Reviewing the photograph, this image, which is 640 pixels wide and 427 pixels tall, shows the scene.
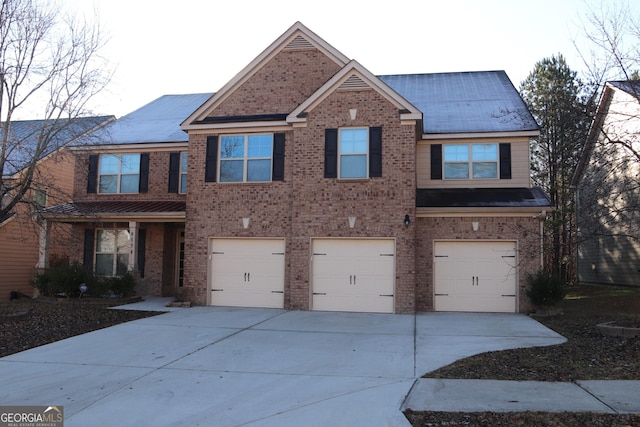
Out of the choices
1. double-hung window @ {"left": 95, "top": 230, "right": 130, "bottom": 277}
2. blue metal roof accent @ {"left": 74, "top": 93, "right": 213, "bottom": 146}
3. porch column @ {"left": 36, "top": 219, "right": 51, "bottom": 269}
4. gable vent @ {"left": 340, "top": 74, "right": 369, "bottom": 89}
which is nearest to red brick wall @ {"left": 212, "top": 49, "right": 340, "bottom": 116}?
gable vent @ {"left": 340, "top": 74, "right": 369, "bottom": 89}

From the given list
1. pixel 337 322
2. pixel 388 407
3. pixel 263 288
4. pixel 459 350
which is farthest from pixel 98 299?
pixel 388 407

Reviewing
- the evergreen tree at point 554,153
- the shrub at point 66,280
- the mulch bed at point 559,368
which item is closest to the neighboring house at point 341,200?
the shrub at point 66,280

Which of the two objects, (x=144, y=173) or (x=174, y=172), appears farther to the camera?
(x=144, y=173)

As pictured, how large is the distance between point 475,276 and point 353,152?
5.04m

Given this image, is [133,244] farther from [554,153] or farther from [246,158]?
[554,153]

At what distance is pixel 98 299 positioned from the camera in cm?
1605

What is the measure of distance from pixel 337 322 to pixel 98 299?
8.14 m

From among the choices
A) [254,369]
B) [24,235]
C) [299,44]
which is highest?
[299,44]

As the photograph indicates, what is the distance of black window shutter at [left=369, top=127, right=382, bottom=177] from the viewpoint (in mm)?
14430

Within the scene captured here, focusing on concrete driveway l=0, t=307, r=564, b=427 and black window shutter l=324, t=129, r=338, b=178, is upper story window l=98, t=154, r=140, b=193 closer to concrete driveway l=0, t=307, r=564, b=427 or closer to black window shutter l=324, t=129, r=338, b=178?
concrete driveway l=0, t=307, r=564, b=427

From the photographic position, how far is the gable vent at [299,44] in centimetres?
1592

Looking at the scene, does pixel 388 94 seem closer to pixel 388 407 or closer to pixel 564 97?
pixel 564 97

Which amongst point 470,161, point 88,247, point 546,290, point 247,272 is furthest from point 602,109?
point 88,247

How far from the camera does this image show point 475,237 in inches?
583
